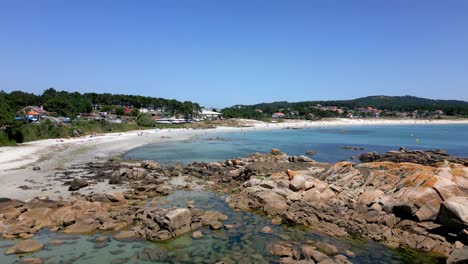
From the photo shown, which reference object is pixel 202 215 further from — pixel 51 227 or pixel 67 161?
pixel 67 161

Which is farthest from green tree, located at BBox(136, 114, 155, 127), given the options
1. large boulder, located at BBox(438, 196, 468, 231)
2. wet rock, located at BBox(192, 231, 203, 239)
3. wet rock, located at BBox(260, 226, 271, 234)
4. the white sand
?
large boulder, located at BBox(438, 196, 468, 231)

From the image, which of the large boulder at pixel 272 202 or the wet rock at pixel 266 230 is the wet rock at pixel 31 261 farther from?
the large boulder at pixel 272 202

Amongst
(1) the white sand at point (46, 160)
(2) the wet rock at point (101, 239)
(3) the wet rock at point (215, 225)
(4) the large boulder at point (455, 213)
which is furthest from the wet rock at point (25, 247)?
(4) the large boulder at point (455, 213)

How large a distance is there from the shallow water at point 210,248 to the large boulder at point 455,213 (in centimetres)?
227

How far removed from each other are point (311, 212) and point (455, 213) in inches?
277

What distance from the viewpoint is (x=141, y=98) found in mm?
148250

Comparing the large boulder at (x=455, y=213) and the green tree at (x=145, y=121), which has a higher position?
the green tree at (x=145, y=121)

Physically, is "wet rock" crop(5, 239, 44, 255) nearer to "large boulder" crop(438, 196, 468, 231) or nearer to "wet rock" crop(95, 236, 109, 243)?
"wet rock" crop(95, 236, 109, 243)

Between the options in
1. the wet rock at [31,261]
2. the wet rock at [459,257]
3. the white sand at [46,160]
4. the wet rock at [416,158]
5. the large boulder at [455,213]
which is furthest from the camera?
the wet rock at [416,158]

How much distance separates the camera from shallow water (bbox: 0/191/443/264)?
1373 centimetres

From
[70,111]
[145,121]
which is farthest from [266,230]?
[70,111]

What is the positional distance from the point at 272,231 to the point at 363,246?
4.40 metres

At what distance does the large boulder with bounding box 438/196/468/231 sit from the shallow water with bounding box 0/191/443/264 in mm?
2273

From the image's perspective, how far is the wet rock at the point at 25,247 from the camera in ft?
45.6
